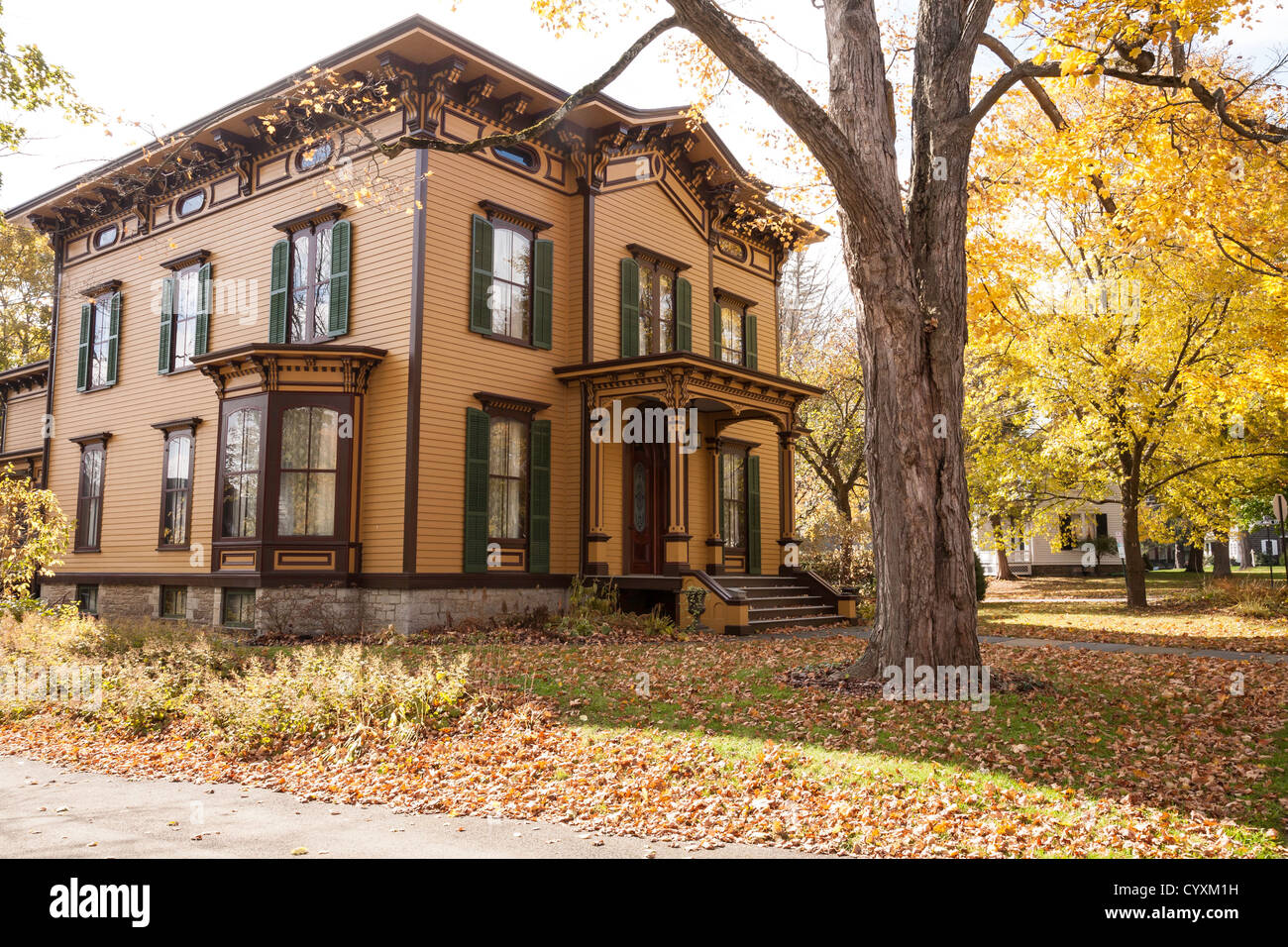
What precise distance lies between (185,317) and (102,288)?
3.40 meters

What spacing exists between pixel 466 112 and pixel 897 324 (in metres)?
9.97

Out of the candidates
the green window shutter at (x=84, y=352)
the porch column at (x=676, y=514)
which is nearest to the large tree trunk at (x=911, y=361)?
the porch column at (x=676, y=514)

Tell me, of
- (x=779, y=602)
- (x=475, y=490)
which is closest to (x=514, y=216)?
(x=475, y=490)

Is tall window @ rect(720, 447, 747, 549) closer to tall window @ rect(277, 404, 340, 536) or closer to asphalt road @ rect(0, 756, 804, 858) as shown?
tall window @ rect(277, 404, 340, 536)

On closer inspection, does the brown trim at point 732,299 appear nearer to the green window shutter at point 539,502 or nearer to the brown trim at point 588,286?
the brown trim at point 588,286

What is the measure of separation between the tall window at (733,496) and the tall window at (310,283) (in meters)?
8.33

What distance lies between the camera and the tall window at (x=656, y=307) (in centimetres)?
1830

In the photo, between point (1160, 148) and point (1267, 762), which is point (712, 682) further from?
point (1160, 148)

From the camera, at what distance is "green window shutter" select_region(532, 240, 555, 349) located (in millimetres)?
16688

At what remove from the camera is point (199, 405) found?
57.8ft

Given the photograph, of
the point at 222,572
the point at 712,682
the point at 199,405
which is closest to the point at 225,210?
the point at 199,405

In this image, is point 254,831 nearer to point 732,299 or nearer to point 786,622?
point 786,622

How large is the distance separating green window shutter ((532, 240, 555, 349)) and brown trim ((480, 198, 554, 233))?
271 mm
